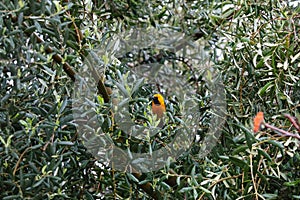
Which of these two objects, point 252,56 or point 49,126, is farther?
point 252,56

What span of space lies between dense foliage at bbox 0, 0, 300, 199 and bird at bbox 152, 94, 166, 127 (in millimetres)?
31

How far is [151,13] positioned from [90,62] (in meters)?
0.35

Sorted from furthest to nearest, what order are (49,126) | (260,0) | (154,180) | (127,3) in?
(127,3), (260,0), (154,180), (49,126)

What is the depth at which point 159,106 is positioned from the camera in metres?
1.22

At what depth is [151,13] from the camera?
1.30 meters

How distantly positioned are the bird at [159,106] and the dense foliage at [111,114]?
0.03 m

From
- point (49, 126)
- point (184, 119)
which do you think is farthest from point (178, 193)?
point (49, 126)

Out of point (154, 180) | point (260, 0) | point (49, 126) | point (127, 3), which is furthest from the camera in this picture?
point (127, 3)

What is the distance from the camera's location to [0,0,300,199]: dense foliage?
0.93 metres

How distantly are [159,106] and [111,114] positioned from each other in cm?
24

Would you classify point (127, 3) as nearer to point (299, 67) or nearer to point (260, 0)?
point (260, 0)

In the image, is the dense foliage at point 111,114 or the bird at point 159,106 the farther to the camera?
the bird at point 159,106

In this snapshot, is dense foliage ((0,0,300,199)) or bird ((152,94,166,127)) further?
bird ((152,94,166,127))

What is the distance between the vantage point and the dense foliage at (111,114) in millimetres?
928
